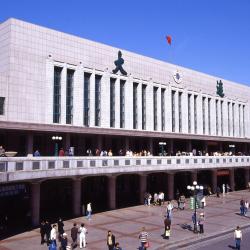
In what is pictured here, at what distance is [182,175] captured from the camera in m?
60.3

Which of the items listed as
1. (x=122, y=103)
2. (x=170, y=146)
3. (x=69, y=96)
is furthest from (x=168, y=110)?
(x=69, y=96)

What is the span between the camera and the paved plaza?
26281mm

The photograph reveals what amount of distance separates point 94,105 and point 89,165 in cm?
1455

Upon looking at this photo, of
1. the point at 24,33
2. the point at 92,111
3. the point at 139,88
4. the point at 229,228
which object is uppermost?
the point at 24,33

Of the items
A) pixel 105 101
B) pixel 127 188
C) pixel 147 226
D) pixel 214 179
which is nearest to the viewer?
pixel 147 226

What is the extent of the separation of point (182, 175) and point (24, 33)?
33837mm

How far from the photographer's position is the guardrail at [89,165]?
2683cm

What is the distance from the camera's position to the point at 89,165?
3497cm

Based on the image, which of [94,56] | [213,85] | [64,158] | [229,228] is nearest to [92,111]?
[94,56]

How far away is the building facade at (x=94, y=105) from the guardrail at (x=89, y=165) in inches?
14.3

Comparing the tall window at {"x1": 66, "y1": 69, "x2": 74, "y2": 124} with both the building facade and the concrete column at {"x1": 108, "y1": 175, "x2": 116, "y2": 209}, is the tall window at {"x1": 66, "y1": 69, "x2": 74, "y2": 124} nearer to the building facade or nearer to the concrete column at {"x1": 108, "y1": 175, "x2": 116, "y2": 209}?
the building facade

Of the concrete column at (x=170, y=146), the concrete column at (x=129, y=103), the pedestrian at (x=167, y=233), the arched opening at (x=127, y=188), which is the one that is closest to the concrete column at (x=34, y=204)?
the pedestrian at (x=167, y=233)

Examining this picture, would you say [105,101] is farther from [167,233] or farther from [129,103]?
[167,233]

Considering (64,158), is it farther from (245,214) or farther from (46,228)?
(245,214)
